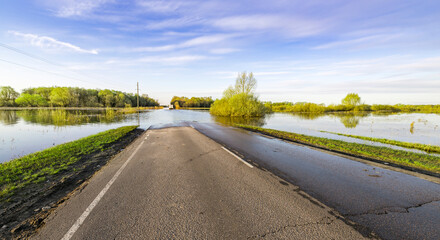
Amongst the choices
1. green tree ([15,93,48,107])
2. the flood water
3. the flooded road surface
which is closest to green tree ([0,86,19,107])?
green tree ([15,93,48,107])

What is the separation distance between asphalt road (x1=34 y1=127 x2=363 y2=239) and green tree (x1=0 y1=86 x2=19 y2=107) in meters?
147

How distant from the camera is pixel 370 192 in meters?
4.91

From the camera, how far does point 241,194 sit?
4.66m

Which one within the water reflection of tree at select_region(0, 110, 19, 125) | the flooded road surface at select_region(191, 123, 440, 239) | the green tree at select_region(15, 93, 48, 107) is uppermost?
the green tree at select_region(15, 93, 48, 107)

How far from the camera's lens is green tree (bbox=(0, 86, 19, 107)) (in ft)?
320

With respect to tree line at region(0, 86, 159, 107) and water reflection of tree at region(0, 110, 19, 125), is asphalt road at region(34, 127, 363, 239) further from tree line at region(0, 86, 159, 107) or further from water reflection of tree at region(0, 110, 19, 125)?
tree line at region(0, 86, 159, 107)

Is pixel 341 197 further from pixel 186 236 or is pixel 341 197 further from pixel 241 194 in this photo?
pixel 186 236

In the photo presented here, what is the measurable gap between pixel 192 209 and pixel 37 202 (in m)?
4.14

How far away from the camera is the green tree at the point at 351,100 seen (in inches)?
3418

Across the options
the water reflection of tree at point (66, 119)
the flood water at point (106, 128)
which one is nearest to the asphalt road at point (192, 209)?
the flood water at point (106, 128)

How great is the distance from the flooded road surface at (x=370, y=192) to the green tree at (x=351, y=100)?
99.5m

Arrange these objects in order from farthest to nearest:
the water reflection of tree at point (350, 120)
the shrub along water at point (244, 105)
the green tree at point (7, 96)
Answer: the green tree at point (7, 96) < the shrub along water at point (244, 105) < the water reflection of tree at point (350, 120)

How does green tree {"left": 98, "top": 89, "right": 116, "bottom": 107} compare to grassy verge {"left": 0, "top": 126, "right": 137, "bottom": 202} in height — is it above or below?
above

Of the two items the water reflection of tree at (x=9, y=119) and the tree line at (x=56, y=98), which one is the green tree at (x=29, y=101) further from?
the water reflection of tree at (x=9, y=119)
